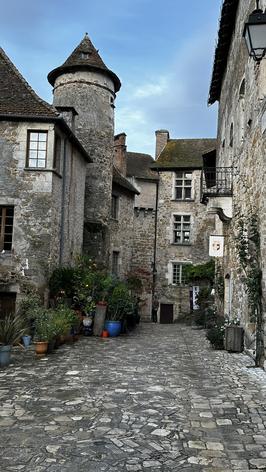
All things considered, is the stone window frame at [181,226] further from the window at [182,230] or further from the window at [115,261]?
the window at [115,261]

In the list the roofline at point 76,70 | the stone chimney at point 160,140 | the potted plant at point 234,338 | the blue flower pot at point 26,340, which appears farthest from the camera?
the stone chimney at point 160,140

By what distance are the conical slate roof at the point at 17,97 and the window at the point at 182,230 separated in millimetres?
15821

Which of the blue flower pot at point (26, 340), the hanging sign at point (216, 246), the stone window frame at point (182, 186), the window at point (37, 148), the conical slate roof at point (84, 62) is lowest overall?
the blue flower pot at point (26, 340)

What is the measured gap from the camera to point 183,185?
28.6m

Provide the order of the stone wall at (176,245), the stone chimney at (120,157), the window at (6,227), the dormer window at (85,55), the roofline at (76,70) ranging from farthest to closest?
1. the stone wall at (176,245)
2. the stone chimney at (120,157)
3. the dormer window at (85,55)
4. the roofline at (76,70)
5. the window at (6,227)

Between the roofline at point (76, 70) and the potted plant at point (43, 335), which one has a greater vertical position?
the roofline at point (76, 70)

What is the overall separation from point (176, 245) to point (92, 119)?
1149 centimetres

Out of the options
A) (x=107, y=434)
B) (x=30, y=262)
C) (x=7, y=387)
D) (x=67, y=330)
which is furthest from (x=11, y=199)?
(x=107, y=434)

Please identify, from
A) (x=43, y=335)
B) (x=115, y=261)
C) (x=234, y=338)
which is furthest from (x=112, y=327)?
(x=115, y=261)

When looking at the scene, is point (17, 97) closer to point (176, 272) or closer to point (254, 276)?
point (254, 276)

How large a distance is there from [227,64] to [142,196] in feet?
46.1

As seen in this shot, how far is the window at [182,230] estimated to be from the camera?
2862 centimetres

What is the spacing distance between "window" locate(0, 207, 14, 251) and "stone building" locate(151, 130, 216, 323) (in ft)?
51.0

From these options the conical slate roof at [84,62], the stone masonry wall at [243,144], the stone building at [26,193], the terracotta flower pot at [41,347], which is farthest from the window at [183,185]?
the terracotta flower pot at [41,347]
